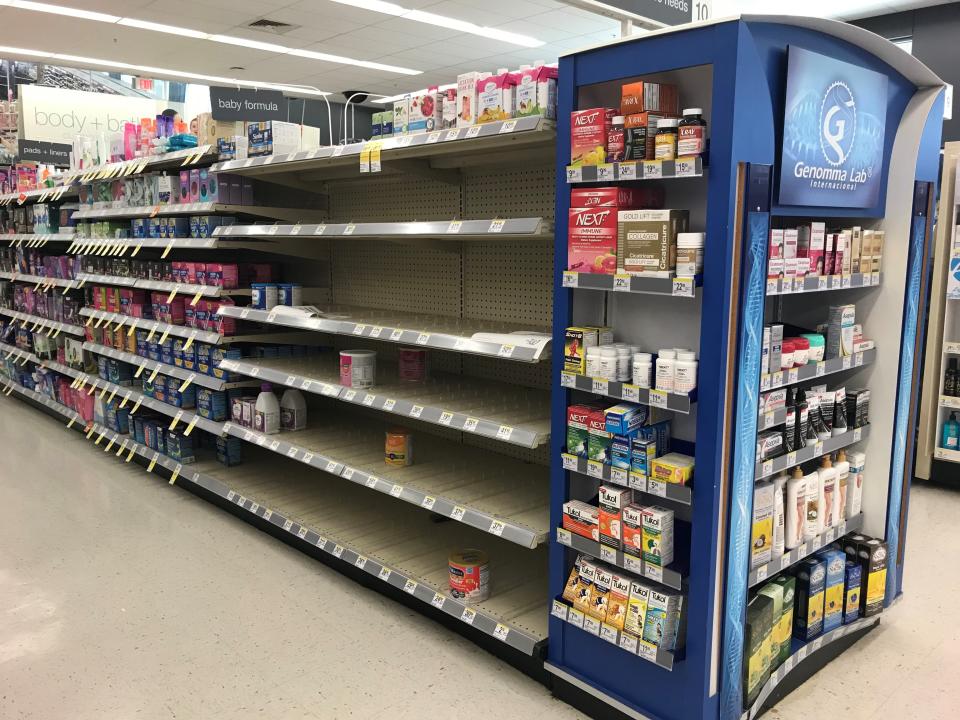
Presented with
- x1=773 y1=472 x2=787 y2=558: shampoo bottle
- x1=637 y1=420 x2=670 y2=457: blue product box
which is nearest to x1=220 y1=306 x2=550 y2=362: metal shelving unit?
x1=637 y1=420 x2=670 y2=457: blue product box

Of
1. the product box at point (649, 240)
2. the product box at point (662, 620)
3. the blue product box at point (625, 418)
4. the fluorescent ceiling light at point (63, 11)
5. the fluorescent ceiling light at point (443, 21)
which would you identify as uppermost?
the fluorescent ceiling light at point (443, 21)

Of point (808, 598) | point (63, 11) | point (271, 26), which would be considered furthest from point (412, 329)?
point (63, 11)

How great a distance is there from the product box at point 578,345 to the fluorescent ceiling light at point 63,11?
374 inches

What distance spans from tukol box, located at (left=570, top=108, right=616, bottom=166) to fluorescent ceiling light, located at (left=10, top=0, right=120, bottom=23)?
30.5 ft

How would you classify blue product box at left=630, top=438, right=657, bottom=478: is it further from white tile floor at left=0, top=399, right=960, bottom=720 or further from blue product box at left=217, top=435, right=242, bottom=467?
blue product box at left=217, top=435, right=242, bottom=467

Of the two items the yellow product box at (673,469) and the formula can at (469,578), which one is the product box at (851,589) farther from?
the formula can at (469,578)

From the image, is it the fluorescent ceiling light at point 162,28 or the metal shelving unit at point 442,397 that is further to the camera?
the fluorescent ceiling light at point 162,28

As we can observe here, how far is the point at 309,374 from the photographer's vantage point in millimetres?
4020

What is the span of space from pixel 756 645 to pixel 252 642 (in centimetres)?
195

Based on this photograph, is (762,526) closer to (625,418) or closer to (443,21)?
(625,418)

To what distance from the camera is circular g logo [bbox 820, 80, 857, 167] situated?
238 centimetres

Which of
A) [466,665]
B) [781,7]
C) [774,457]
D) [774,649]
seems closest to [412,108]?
[774,457]

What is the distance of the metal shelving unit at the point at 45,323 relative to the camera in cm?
634

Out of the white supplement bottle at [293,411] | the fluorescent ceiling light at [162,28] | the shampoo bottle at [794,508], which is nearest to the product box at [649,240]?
the shampoo bottle at [794,508]
